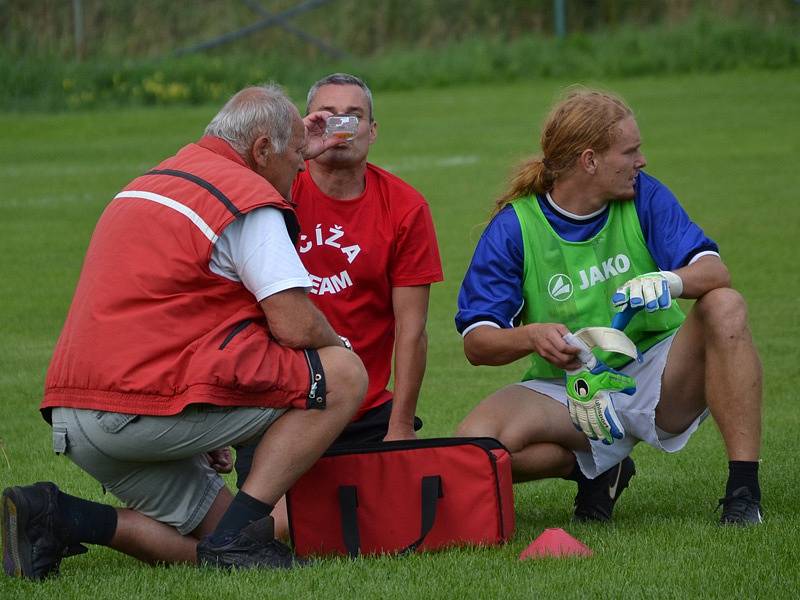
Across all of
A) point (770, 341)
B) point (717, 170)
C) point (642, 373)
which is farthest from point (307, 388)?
point (717, 170)

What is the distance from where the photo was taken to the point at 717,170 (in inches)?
677

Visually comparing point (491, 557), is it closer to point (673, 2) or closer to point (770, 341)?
point (770, 341)

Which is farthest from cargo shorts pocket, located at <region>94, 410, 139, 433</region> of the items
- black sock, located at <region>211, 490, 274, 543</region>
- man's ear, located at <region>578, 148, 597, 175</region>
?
man's ear, located at <region>578, 148, 597, 175</region>

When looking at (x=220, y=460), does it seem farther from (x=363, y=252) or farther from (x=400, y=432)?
A: (x=363, y=252)

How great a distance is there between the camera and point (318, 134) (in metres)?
5.93

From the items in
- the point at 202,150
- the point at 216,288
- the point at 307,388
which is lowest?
the point at 307,388

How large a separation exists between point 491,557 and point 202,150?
1659 millimetres

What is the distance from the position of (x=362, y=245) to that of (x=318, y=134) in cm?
47

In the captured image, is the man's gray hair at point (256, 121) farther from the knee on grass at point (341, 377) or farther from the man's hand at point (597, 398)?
the man's hand at point (597, 398)

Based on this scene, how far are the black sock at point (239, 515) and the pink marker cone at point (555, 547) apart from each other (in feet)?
2.90

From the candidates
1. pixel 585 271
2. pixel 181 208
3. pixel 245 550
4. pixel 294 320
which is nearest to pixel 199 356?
pixel 294 320

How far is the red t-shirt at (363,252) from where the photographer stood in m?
5.98

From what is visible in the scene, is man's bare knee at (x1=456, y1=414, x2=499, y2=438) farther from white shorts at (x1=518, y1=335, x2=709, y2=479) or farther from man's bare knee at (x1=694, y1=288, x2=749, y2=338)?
man's bare knee at (x1=694, y1=288, x2=749, y2=338)

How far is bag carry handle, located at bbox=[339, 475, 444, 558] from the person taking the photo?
17.0 ft
